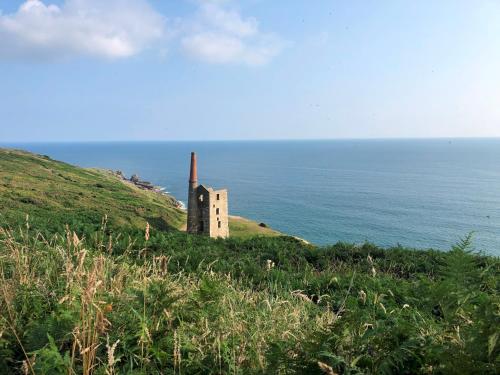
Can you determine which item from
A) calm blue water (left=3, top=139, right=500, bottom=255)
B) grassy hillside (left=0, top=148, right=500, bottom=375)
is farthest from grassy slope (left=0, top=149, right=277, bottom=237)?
grassy hillside (left=0, top=148, right=500, bottom=375)

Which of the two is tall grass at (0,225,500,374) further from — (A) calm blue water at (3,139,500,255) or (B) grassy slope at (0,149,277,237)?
(A) calm blue water at (3,139,500,255)

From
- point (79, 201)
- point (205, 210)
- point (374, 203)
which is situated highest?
point (205, 210)

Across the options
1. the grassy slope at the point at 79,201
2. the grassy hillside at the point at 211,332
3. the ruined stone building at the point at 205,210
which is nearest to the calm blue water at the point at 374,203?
the grassy slope at the point at 79,201

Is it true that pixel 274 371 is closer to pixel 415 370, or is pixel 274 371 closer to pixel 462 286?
pixel 415 370

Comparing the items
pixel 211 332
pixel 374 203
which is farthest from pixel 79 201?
pixel 374 203

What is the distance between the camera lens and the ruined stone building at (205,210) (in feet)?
132

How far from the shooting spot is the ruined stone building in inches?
1578

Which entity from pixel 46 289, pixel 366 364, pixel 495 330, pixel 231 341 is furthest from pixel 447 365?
pixel 46 289

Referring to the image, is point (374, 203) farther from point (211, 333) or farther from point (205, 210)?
point (211, 333)

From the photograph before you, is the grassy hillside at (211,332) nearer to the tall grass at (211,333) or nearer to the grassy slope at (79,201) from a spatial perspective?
the tall grass at (211,333)

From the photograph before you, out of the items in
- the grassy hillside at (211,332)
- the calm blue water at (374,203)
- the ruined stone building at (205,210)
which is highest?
the grassy hillside at (211,332)

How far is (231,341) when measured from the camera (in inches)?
138

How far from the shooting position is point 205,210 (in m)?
40.3

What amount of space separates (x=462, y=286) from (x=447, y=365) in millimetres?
1229
